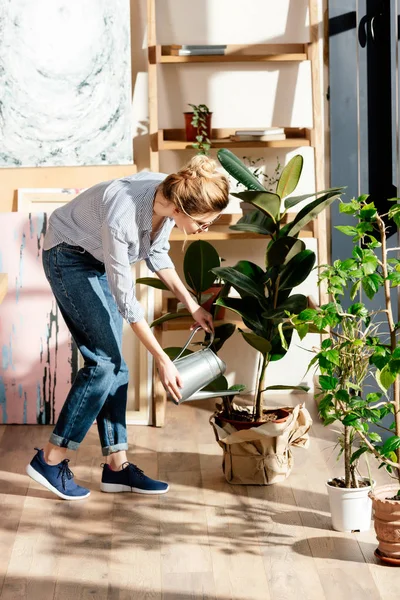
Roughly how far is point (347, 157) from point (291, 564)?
6.30 feet

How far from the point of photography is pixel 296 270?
309 centimetres

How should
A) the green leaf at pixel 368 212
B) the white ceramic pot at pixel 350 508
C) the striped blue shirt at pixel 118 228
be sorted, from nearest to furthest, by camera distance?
the green leaf at pixel 368 212, the striped blue shirt at pixel 118 228, the white ceramic pot at pixel 350 508

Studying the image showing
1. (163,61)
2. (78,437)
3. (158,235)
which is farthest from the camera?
(163,61)

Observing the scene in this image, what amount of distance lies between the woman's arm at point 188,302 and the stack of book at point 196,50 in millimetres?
1165

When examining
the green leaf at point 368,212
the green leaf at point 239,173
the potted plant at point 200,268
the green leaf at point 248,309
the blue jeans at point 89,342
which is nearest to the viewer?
the green leaf at point 368,212

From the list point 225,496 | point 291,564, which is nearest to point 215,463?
point 225,496

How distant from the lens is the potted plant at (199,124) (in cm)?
377

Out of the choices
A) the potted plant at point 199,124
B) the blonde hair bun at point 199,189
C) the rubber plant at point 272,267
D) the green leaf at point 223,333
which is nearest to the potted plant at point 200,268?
the green leaf at point 223,333

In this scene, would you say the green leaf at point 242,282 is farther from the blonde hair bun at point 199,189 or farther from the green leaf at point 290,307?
the blonde hair bun at point 199,189

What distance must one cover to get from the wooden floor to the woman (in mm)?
141

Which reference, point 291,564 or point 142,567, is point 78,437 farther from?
point 291,564

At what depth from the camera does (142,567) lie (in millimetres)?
2586

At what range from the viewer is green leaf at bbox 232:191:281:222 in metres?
2.93

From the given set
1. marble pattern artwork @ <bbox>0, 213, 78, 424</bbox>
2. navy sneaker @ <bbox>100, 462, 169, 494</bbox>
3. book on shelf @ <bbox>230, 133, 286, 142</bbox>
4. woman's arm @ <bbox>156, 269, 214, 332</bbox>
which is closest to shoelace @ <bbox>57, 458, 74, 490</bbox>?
navy sneaker @ <bbox>100, 462, 169, 494</bbox>
